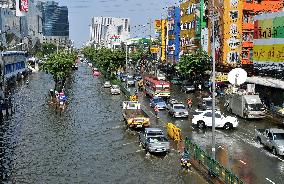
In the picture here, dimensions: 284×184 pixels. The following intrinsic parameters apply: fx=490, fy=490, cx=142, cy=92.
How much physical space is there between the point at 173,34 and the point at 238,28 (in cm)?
5251

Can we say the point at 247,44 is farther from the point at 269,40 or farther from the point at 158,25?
the point at 158,25

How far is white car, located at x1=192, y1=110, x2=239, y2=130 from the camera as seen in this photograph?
152ft

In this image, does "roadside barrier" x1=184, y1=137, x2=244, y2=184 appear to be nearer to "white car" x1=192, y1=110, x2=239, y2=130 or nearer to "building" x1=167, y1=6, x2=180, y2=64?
"white car" x1=192, y1=110, x2=239, y2=130

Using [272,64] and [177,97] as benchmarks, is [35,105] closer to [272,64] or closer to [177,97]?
[177,97]

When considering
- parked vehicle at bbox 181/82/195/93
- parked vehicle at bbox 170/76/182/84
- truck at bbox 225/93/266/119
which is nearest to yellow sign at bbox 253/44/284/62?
truck at bbox 225/93/266/119

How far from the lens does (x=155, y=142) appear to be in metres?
35.2

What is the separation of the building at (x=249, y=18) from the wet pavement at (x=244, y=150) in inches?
1195

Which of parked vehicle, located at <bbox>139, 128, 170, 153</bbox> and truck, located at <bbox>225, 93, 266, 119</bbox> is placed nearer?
parked vehicle, located at <bbox>139, 128, 170, 153</bbox>

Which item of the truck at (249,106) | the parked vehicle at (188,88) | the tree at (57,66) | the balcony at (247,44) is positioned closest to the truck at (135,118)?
the truck at (249,106)

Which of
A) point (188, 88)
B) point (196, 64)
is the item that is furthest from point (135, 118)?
point (196, 64)

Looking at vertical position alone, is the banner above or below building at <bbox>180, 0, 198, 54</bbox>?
above

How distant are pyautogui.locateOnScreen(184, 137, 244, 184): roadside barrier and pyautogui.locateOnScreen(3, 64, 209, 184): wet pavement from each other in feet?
3.15

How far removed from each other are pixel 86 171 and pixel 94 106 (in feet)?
115

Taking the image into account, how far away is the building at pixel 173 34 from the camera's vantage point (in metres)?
131
